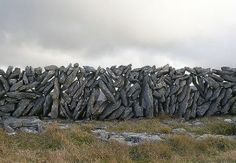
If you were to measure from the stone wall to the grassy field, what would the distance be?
13.6 ft

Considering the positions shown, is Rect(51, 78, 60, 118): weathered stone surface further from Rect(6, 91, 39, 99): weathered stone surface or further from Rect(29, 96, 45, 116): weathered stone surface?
Rect(6, 91, 39, 99): weathered stone surface

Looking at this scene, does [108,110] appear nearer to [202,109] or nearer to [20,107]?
[20,107]

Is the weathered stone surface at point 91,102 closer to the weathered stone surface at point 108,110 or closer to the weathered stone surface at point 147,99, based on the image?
the weathered stone surface at point 108,110

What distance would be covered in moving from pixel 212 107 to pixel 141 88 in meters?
3.75

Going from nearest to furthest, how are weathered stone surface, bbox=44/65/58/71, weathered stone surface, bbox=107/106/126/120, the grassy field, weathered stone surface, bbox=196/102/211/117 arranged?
1. the grassy field
2. weathered stone surface, bbox=44/65/58/71
3. weathered stone surface, bbox=107/106/126/120
4. weathered stone surface, bbox=196/102/211/117

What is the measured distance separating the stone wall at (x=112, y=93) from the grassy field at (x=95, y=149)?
163 inches

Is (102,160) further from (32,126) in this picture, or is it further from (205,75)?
(205,75)

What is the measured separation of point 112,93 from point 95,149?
741 centimetres

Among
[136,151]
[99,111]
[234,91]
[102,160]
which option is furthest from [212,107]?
[102,160]

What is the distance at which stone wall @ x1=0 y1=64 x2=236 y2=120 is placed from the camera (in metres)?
19.1

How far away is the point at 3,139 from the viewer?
13633mm

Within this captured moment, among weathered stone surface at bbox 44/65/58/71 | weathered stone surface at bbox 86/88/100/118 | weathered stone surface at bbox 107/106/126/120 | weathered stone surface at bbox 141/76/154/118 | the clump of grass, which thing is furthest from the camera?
weathered stone surface at bbox 141/76/154/118

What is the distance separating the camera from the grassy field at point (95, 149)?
1184cm

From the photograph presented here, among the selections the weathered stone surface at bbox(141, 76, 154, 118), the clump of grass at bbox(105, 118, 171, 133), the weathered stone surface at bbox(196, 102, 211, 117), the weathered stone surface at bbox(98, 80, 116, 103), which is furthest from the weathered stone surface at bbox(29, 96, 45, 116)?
the weathered stone surface at bbox(196, 102, 211, 117)
